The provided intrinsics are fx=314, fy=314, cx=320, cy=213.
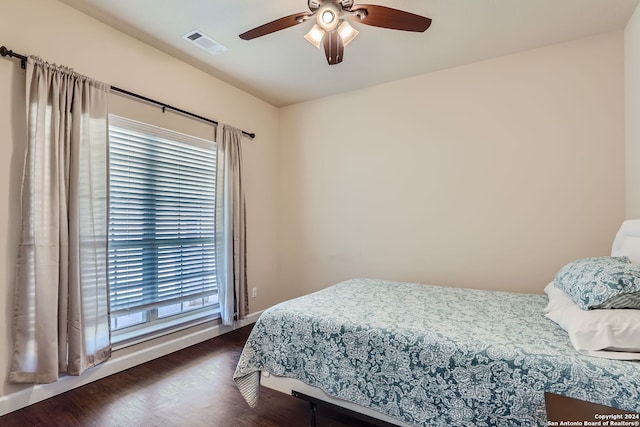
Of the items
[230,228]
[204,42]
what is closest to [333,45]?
[204,42]

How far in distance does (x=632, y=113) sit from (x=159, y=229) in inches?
154

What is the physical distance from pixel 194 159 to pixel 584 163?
3.51m

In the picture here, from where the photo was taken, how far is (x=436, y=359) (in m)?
1.48

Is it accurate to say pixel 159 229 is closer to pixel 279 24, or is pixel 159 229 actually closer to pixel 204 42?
pixel 204 42

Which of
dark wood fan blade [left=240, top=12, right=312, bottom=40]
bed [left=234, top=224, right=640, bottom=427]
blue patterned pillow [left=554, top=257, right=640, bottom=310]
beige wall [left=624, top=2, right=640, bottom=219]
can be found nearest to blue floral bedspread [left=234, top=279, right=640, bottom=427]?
bed [left=234, top=224, right=640, bottom=427]

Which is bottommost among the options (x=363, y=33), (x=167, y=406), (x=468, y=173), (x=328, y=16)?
(x=167, y=406)

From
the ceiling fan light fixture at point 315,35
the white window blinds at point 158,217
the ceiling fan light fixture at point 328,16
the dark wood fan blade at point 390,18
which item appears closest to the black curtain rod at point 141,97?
the white window blinds at point 158,217

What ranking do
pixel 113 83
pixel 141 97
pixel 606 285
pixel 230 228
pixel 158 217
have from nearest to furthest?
pixel 606 285
pixel 113 83
pixel 141 97
pixel 158 217
pixel 230 228

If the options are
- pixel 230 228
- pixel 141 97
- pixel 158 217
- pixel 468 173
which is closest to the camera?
pixel 141 97

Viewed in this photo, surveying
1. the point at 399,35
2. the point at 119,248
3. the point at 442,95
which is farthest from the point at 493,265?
the point at 119,248

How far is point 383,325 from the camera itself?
5.65 ft

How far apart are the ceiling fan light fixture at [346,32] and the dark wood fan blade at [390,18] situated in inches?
5.8

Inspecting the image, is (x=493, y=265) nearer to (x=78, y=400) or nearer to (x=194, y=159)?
(x=194, y=159)

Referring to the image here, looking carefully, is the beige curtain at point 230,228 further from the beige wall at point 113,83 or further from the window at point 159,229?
the beige wall at point 113,83
